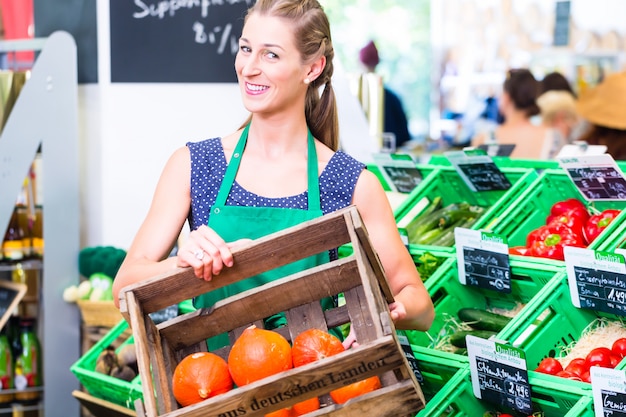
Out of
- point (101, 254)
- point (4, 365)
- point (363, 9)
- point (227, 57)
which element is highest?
point (363, 9)

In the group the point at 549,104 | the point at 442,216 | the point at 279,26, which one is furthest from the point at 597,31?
the point at 279,26

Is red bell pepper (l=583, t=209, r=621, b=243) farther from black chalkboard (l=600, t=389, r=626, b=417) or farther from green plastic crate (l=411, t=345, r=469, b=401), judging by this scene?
black chalkboard (l=600, t=389, r=626, b=417)

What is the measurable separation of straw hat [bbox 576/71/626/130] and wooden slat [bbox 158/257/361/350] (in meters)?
3.67

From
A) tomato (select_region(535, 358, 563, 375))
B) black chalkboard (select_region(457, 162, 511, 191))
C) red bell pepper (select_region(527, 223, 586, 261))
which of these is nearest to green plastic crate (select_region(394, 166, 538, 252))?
black chalkboard (select_region(457, 162, 511, 191))

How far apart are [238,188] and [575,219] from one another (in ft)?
4.63

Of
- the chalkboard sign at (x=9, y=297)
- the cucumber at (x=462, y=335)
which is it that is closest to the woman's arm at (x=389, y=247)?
the cucumber at (x=462, y=335)

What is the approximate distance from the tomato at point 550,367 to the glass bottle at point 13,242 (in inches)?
108

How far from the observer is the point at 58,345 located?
15.0 feet

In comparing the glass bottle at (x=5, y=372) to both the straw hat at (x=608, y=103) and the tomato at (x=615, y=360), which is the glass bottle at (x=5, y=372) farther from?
the straw hat at (x=608, y=103)

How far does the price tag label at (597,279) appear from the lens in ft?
8.37

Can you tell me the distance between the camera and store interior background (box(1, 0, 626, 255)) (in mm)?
4590

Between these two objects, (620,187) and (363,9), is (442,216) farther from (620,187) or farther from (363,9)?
(363,9)

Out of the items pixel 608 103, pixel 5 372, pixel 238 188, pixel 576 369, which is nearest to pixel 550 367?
pixel 576 369

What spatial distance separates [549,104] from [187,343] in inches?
217
